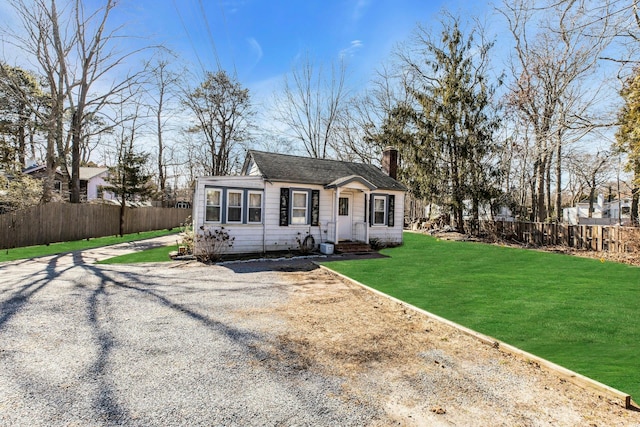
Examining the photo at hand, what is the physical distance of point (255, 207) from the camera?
41.2 ft

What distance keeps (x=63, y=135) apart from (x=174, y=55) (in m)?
7.85

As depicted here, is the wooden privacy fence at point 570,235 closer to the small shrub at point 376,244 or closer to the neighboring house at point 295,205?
the neighboring house at point 295,205

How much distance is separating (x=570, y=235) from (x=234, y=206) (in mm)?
15005

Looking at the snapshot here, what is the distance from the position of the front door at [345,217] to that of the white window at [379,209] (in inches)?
48.4

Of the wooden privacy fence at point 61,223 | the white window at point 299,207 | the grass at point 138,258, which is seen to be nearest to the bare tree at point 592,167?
the white window at point 299,207

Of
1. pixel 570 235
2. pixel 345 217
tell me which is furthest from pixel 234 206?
pixel 570 235

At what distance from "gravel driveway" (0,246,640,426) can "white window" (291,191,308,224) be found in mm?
6758

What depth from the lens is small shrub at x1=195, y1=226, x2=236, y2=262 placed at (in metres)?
11.3

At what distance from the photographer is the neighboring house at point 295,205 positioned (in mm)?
12000

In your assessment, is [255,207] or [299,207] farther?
[299,207]

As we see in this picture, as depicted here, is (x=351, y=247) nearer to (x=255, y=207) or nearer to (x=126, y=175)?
(x=255, y=207)

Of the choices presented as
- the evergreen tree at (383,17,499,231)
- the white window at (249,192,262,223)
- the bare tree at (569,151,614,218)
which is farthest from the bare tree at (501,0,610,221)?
the white window at (249,192,262,223)

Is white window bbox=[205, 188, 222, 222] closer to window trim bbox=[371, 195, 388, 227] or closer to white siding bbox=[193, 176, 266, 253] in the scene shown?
white siding bbox=[193, 176, 266, 253]

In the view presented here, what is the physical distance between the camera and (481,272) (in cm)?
908
